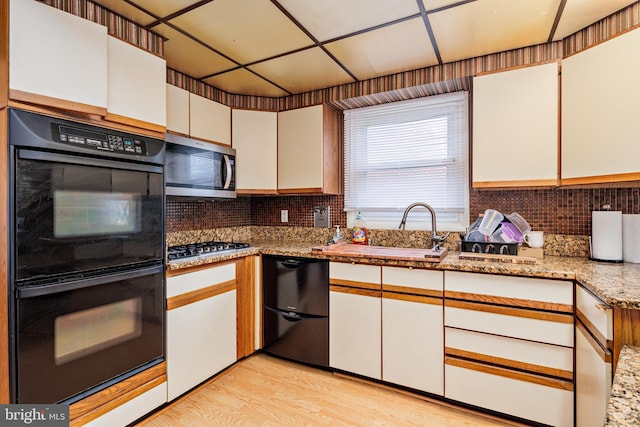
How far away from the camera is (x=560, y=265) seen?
6.04ft

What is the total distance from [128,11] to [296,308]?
7.16ft

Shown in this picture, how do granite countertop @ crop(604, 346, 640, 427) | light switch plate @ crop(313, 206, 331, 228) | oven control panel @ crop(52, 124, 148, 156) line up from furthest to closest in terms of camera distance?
light switch plate @ crop(313, 206, 331, 228), oven control panel @ crop(52, 124, 148, 156), granite countertop @ crop(604, 346, 640, 427)

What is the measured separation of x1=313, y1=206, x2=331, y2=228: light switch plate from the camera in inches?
122

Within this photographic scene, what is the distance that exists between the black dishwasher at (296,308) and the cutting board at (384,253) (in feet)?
0.47

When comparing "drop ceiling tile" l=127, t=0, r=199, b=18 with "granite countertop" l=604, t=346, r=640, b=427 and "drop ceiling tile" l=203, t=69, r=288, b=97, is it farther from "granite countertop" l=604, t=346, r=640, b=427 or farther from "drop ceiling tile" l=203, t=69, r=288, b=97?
"granite countertop" l=604, t=346, r=640, b=427

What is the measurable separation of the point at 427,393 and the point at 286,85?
2.63 metres

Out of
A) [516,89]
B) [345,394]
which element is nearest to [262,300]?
[345,394]

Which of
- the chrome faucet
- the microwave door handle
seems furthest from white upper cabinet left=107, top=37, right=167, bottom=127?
the chrome faucet

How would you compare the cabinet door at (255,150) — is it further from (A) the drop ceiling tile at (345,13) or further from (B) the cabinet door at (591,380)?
(B) the cabinet door at (591,380)

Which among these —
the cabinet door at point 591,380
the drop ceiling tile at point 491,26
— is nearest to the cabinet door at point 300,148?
the drop ceiling tile at point 491,26

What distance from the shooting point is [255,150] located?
290 centimetres

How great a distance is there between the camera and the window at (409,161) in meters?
2.55

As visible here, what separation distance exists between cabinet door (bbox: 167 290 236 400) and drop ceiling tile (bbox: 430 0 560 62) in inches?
90.3

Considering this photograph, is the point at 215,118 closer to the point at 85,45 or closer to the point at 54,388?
the point at 85,45
